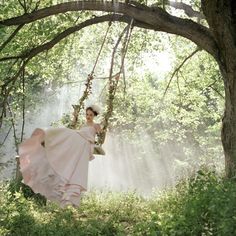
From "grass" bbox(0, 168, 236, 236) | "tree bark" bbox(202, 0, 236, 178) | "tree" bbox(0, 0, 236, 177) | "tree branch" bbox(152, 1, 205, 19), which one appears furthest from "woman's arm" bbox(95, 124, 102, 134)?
"tree branch" bbox(152, 1, 205, 19)

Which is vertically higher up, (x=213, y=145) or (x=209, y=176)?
(x=213, y=145)

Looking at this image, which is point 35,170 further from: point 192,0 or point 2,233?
point 192,0

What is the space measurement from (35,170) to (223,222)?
3.31 metres

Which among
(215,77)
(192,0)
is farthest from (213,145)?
(192,0)

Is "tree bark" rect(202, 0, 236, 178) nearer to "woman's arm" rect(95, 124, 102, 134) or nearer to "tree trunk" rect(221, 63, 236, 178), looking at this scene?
"tree trunk" rect(221, 63, 236, 178)

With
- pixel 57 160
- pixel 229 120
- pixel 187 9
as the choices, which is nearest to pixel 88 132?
pixel 57 160

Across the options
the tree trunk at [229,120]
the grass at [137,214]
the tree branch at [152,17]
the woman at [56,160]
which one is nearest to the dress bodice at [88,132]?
the woman at [56,160]

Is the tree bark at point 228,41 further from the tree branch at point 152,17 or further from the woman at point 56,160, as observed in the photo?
the woman at point 56,160

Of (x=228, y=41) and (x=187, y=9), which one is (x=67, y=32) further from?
(x=187, y=9)

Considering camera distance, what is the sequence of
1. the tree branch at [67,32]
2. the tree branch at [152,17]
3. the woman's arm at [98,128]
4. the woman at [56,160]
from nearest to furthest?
the woman at [56,160] < the woman's arm at [98,128] < the tree branch at [152,17] < the tree branch at [67,32]

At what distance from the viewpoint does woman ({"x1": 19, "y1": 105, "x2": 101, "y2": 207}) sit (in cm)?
734

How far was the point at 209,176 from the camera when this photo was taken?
7082mm

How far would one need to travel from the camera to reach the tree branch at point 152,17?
9.26 m

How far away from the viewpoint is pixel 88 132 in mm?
7863
